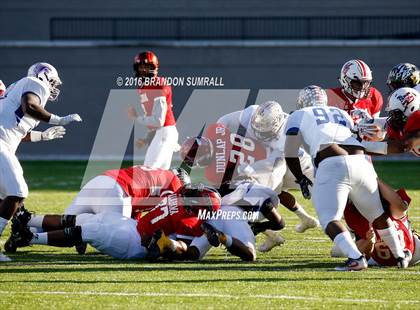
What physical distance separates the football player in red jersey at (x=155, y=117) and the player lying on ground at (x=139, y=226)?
2.59 m

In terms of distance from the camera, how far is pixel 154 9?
2238 centimetres

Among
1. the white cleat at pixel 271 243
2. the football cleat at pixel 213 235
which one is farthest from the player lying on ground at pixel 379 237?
the football cleat at pixel 213 235

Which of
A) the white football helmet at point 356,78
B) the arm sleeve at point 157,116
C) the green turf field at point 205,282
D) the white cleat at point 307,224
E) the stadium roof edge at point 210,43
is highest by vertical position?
the stadium roof edge at point 210,43

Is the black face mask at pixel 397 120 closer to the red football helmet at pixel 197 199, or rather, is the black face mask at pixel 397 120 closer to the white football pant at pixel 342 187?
the white football pant at pixel 342 187

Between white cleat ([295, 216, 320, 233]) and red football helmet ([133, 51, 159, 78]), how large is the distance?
7.72ft

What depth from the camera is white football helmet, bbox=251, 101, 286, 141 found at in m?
8.77

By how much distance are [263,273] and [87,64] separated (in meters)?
14.8

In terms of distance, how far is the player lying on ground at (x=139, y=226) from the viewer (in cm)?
759

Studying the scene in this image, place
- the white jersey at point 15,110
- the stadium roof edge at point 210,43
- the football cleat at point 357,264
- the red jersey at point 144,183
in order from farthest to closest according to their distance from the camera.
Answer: the stadium roof edge at point 210,43 → the red jersey at point 144,183 → the white jersey at point 15,110 → the football cleat at point 357,264

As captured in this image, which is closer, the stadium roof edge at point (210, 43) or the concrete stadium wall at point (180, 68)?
the stadium roof edge at point (210, 43)

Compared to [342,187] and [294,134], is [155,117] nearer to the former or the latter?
[294,134]

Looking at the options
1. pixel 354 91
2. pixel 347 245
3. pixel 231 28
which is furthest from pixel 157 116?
pixel 231 28

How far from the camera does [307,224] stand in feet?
30.8

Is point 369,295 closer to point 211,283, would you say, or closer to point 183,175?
point 211,283
